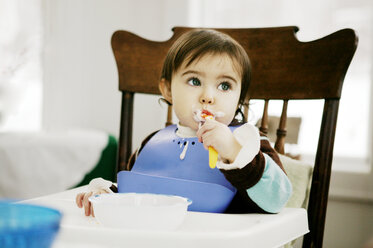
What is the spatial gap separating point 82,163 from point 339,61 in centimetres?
119

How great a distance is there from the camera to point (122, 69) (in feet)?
3.69

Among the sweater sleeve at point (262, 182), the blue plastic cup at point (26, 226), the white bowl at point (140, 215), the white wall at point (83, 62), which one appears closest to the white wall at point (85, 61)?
the white wall at point (83, 62)

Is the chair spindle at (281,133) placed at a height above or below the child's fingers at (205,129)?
below

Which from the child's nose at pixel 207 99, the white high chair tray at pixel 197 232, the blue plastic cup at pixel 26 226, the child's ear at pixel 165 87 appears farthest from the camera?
the child's ear at pixel 165 87

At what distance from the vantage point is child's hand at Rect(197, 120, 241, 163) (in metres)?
0.55

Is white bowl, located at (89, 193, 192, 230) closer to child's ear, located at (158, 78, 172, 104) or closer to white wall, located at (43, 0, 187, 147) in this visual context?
child's ear, located at (158, 78, 172, 104)

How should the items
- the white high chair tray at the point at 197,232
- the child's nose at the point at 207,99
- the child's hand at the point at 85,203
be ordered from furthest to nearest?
the child's nose at the point at 207,99
the child's hand at the point at 85,203
the white high chair tray at the point at 197,232

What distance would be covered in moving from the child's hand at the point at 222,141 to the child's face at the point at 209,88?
0.12m

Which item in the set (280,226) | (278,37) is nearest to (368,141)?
(278,37)

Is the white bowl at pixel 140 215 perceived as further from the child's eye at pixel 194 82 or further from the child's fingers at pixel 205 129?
the child's eye at pixel 194 82

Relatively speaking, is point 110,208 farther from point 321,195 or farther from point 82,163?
point 82,163

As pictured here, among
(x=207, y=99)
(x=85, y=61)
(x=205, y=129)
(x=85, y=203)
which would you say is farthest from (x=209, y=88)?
(x=85, y=61)

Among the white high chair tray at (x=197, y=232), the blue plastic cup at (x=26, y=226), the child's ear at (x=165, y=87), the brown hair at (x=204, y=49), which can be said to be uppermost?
the brown hair at (x=204, y=49)

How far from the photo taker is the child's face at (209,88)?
697mm
